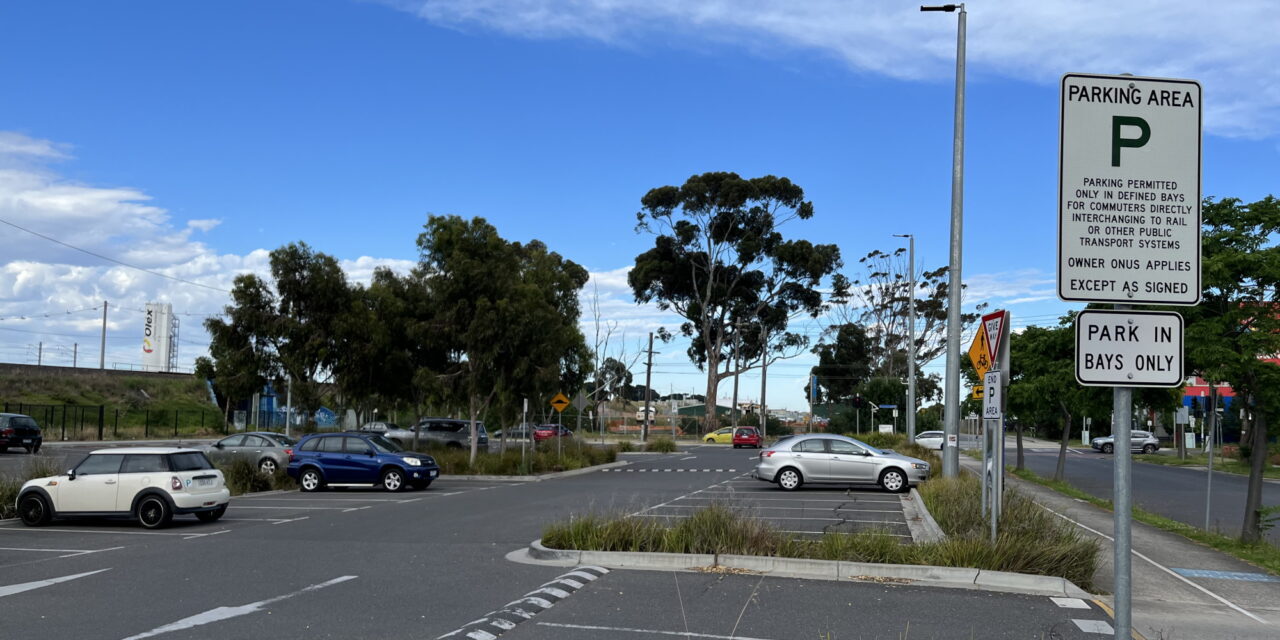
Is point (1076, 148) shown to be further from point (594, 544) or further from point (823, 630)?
point (594, 544)

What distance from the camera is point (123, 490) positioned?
16594 millimetres

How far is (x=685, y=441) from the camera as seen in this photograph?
71438mm

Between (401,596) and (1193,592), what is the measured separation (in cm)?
835

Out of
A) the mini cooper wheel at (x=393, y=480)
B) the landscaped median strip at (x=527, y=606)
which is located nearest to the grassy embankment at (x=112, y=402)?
the mini cooper wheel at (x=393, y=480)

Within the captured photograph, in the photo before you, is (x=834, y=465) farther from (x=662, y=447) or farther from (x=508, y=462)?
(x=662, y=447)

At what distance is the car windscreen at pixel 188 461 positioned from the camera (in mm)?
16798

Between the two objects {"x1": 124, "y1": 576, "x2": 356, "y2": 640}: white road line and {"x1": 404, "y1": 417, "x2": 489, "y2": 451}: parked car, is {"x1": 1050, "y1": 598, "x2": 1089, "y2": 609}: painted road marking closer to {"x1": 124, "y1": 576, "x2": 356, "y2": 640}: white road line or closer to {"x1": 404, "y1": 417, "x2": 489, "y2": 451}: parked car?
{"x1": 124, "y1": 576, "x2": 356, "y2": 640}: white road line

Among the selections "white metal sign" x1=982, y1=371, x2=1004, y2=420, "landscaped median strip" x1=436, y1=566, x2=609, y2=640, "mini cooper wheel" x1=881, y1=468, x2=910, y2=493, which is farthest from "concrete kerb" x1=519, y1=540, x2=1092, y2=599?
"mini cooper wheel" x1=881, y1=468, x2=910, y2=493

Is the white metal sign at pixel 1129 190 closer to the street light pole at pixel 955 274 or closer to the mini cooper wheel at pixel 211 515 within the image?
the street light pole at pixel 955 274

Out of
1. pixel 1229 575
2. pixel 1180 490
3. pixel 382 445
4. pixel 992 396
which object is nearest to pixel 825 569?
pixel 992 396

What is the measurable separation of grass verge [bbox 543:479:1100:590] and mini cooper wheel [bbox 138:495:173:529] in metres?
7.26

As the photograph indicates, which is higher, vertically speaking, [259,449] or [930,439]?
[259,449]

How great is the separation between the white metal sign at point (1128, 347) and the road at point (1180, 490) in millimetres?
16086

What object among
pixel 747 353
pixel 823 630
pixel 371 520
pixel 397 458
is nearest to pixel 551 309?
pixel 397 458
